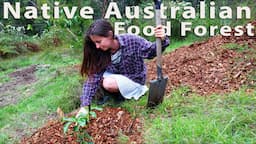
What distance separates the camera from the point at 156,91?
3020 millimetres

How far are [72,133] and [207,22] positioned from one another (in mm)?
5341

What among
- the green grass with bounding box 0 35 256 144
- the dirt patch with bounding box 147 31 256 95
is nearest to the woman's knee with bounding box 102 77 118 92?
the green grass with bounding box 0 35 256 144

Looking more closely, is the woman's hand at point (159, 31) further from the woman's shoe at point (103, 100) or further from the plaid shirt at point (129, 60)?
the woman's shoe at point (103, 100)

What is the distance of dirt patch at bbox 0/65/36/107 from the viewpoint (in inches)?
204

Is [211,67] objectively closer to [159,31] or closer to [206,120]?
[159,31]

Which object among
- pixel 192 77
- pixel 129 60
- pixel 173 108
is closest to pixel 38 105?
pixel 129 60

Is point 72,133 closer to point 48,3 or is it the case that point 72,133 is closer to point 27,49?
point 48,3

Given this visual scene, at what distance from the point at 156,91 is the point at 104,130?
56 cm

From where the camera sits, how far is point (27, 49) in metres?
10.6

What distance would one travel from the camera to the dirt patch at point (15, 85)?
518 centimetres

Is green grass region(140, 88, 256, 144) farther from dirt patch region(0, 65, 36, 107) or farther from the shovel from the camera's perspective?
dirt patch region(0, 65, 36, 107)

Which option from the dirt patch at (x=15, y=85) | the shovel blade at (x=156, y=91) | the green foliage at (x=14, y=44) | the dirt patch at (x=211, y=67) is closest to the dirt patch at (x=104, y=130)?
the shovel blade at (x=156, y=91)

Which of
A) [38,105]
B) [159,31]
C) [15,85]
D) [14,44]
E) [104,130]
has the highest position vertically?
[159,31]

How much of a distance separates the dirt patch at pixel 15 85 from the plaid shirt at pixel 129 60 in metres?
2.20
